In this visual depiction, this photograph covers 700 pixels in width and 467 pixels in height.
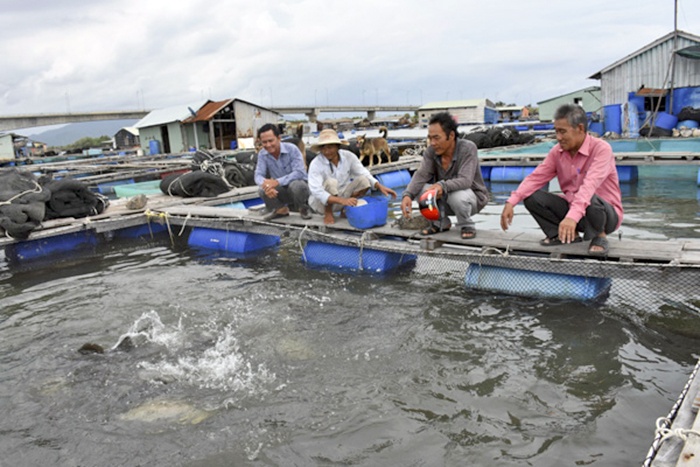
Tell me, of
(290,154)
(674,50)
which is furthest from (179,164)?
(674,50)

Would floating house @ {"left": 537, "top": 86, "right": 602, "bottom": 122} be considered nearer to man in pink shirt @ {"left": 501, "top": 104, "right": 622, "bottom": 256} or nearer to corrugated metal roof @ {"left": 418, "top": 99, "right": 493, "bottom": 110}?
Result: corrugated metal roof @ {"left": 418, "top": 99, "right": 493, "bottom": 110}

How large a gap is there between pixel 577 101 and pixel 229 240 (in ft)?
115

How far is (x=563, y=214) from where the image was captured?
4996 mm

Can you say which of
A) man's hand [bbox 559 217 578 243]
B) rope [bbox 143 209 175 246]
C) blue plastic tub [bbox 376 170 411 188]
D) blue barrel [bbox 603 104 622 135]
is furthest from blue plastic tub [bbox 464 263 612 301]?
blue barrel [bbox 603 104 622 135]

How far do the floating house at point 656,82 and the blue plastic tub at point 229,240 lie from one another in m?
18.6

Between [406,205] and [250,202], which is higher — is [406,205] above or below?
above

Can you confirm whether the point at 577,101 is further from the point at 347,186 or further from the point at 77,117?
the point at 77,117

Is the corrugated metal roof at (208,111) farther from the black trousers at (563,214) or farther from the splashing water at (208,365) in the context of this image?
the black trousers at (563,214)

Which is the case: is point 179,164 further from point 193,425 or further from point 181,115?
point 193,425

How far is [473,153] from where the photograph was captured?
554 centimetres

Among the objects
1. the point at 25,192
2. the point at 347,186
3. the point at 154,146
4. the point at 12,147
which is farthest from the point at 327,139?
the point at 12,147

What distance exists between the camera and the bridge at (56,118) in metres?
49.5

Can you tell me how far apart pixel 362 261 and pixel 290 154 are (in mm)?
1931

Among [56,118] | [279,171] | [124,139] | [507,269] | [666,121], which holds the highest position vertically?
[56,118]
